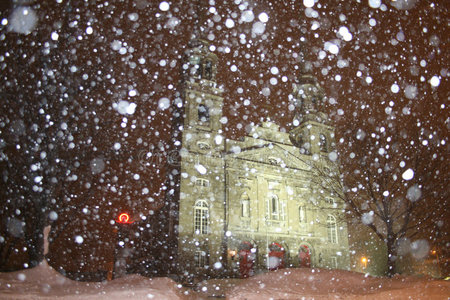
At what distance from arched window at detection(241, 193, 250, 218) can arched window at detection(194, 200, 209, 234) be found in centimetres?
348

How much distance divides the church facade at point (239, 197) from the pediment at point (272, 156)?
0.09 meters

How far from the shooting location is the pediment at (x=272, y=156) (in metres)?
30.6

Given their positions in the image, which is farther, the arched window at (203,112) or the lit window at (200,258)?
the arched window at (203,112)

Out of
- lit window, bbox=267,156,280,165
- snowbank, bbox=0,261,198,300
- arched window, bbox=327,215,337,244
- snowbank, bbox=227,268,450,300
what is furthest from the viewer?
arched window, bbox=327,215,337,244

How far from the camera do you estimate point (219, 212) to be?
27.7 meters

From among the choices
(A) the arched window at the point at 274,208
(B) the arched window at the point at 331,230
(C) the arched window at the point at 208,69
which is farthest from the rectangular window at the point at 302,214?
(C) the arched window at the point at 208,69

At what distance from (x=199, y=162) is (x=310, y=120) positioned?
1393cm

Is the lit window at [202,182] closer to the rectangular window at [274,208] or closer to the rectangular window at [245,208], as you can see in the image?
the rectangular window at [245,208]

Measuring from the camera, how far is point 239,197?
29.0 m

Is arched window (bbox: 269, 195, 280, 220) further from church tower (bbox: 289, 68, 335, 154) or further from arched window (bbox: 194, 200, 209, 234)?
church tower (bbox: 289, 68, 335, 154)

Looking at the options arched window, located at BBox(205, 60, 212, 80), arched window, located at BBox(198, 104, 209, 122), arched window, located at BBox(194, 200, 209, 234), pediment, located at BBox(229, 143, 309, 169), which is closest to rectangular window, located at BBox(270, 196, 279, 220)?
pediment, located at BBox(229, 143, 309, 169)

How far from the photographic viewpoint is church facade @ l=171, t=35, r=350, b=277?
26500mm

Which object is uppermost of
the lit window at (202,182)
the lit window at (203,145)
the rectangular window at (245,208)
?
the lit window at (203,145)

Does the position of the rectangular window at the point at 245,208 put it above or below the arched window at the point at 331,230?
above
